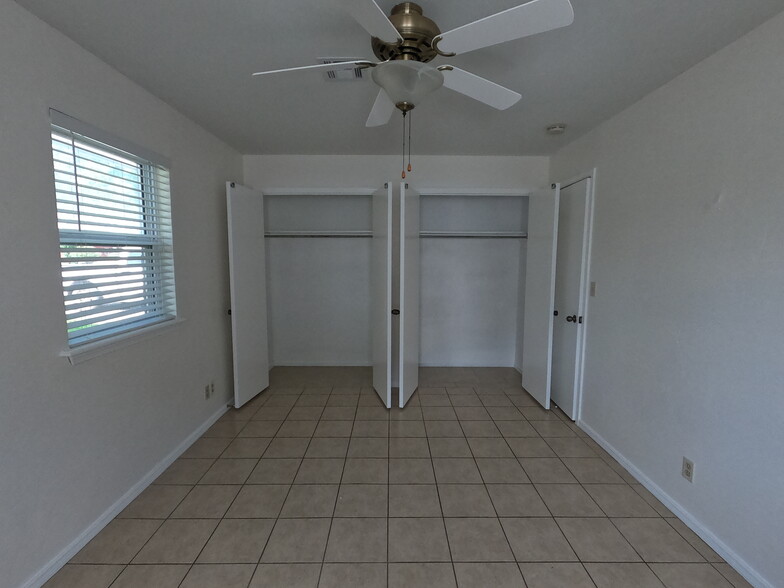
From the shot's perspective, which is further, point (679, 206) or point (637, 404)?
point (637, 404)

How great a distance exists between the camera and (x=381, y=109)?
5.92 ft

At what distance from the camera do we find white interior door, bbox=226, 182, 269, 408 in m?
3.00

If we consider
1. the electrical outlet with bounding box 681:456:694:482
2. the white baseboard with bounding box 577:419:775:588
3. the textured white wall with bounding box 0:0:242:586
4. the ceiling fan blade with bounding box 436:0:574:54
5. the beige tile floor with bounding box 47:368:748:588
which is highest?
the ceiling fan blade with bounding box 436:0:574:54

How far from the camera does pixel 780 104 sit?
57.4 inches

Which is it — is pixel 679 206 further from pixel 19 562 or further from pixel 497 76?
pixel 19 562

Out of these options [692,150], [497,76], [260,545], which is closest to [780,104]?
[692,150]

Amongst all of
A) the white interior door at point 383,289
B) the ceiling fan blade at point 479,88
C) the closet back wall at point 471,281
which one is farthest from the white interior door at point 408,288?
the ceiling fan blade at point 479,88

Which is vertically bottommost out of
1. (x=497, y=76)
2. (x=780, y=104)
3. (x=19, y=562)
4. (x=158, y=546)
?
(x=158, y=546)

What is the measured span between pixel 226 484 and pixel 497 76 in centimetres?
291

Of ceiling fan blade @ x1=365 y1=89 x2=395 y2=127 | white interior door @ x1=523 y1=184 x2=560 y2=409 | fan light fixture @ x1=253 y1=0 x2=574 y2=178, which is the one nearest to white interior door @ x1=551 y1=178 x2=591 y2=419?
white interior door @ x1=523 y1=184 x2=560 y2=409

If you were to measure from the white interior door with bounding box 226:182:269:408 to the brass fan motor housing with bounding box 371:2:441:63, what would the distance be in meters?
2.00

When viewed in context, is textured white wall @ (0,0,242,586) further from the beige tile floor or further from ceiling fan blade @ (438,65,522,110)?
ceiling fan blade @ (438,65,522,110)

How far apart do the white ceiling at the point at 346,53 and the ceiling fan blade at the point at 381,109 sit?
9.6 inches

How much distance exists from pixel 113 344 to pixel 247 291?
1374 millimetres
